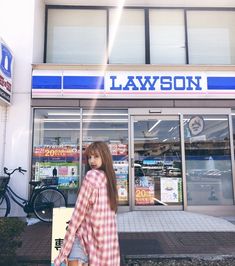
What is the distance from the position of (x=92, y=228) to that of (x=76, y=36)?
7.29 meters

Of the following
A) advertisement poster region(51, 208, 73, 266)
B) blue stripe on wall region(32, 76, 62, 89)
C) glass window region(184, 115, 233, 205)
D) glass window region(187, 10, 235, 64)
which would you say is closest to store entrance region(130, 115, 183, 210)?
glass window region(184, 115, 233, 205)

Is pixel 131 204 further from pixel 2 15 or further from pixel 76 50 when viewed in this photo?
pixel 2 15

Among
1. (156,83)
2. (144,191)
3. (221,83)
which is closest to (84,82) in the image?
(156,83)

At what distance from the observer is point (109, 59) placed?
332 inches

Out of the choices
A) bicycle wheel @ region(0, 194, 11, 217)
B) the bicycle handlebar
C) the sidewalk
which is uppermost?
the bicycle handlebar

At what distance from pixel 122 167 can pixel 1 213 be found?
3.20 metres

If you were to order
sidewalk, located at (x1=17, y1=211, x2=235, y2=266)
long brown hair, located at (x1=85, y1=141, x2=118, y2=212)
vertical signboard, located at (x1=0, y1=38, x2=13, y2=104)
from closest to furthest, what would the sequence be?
long brown hair, located at (x1=85, y1=141, x2=118, y2=212)
sidewalk, located at (x1=17, y1=211, x2=235, y2=266)
vertical signboard, located at (x1=0, y1=38, x2=13, y2=104)

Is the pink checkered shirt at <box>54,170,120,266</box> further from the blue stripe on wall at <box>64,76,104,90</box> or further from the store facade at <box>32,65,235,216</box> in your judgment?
the blue stripe on wall at <box>64,76,104,90</box>

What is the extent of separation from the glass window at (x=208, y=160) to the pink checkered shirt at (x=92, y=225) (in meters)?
5.66

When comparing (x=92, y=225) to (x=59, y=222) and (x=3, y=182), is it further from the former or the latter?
(x=3, y=182)

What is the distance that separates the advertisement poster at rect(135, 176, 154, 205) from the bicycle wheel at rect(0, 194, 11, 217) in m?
3.18

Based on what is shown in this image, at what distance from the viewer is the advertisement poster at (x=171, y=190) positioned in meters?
7.59

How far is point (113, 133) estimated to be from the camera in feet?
25.8

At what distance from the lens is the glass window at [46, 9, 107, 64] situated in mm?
8414
